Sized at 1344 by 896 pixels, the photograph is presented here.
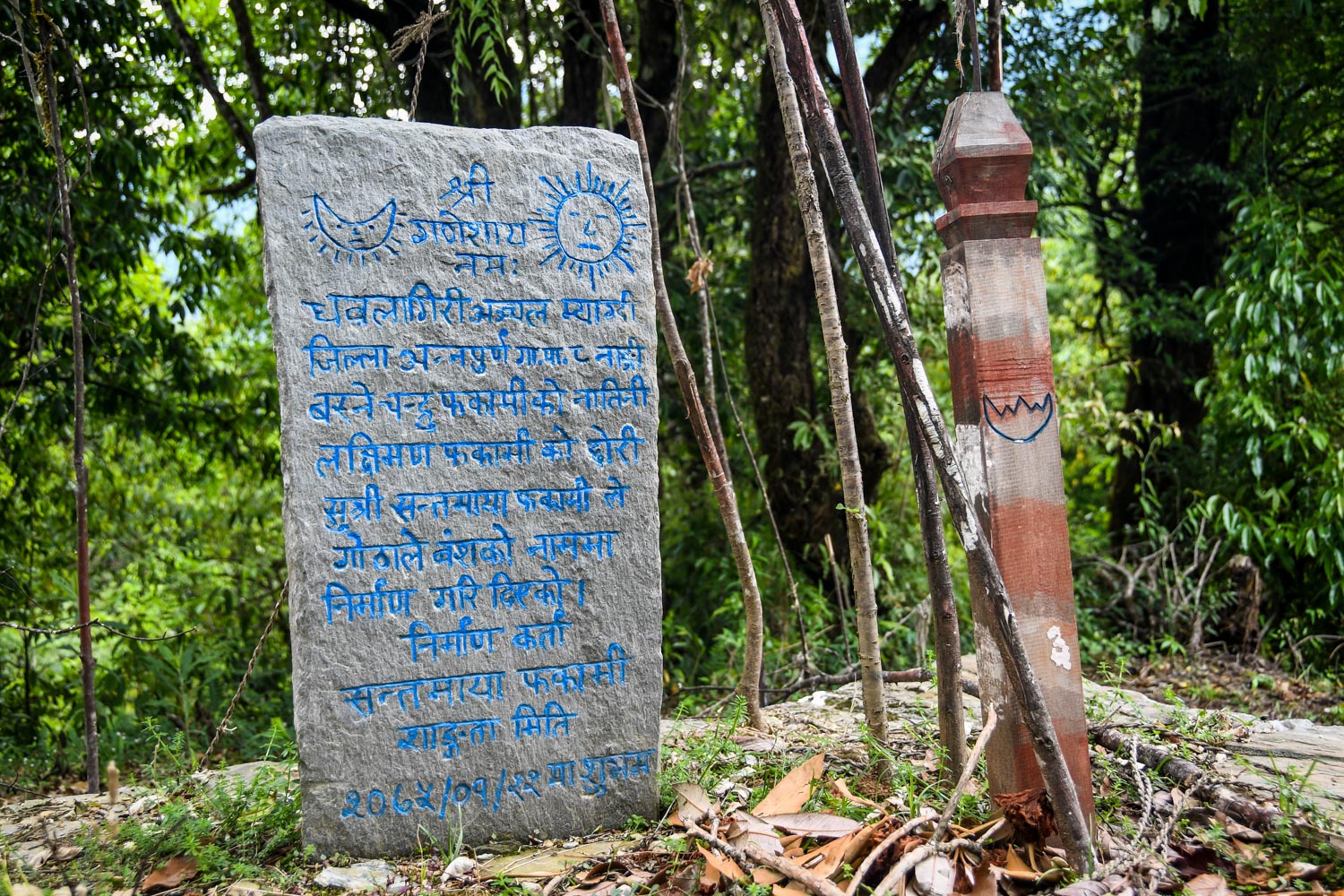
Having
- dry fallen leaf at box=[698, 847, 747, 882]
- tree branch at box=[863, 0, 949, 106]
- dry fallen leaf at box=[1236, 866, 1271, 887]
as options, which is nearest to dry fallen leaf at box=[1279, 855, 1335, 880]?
dry fallen leaf at box=[1236, 866, 1271, 887]

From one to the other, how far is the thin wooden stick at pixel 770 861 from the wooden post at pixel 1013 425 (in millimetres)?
580

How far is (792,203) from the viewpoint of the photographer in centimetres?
562

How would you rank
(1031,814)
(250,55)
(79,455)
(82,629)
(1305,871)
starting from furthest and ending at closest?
1. (250,55)
2. (79,455)
3. (82,629)
4. (1031,814)
5. (1305,871)

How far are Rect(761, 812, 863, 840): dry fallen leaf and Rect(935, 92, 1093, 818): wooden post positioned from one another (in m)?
0.41

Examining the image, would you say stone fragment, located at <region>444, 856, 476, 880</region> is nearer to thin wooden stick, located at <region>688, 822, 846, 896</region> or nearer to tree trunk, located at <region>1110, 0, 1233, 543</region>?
thin wooden stick, located at <region>688, 822, 846, 896</region>

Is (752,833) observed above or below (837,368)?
below

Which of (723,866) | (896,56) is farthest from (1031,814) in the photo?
(896,56)

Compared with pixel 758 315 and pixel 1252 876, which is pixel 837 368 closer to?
pixel 1252 876

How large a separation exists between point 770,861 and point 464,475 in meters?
1.27

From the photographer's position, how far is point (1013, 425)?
8.14ft

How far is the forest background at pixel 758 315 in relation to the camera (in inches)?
199

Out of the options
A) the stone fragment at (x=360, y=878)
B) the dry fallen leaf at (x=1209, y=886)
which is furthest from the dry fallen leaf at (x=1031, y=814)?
the stone fragment at (x=360, y=878)

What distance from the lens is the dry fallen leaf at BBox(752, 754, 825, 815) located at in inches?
108

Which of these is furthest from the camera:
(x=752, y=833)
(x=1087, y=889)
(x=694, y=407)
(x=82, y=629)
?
(x=82, y=629)
